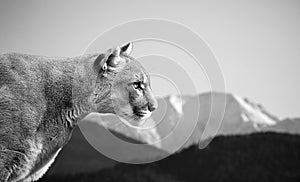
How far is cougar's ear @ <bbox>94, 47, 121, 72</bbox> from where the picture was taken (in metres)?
7.12

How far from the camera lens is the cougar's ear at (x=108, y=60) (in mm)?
7125

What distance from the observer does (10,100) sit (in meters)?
6.07

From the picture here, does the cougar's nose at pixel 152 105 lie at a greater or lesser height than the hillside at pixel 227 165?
greater

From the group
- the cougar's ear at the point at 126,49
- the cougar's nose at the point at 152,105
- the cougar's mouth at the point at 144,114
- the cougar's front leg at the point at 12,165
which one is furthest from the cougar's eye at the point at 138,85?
the cougar's front leg at the point at 12,165

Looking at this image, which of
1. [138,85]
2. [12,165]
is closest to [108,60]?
[138,85]

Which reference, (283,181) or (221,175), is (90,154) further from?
(283,181)

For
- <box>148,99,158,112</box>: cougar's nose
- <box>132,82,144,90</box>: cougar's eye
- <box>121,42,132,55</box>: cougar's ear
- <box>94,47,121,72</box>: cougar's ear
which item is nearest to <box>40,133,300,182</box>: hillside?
<box>148,99,158,112</box>: cougar's nose

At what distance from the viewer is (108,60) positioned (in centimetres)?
725

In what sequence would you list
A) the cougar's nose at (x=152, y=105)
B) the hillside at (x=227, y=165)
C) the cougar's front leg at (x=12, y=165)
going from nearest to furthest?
1. the cougar's front leg at (x=12, y=165)
2. the cougar's nose at (x=152, y=105)
3. the hillside at (x=227, y=165)

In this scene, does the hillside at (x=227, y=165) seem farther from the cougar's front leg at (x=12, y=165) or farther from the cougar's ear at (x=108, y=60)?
the cougar's front leg at (x=12, y=165)

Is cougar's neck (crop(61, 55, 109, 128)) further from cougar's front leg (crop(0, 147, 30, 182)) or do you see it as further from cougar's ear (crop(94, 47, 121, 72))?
cougar's front leg (crop(0, 147, 30, 182))

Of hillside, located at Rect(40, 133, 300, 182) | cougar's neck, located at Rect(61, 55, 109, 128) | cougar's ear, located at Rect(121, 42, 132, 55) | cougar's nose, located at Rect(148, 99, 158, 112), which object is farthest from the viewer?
hillside, located at Rect(40, 133, 300, 182)

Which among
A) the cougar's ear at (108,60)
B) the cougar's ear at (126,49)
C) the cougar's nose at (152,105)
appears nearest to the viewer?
the cougar's ear at (108,60)

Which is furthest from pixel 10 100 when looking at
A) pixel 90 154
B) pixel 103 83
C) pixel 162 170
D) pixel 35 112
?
pixel 90 154
